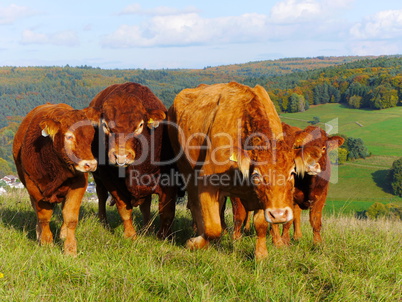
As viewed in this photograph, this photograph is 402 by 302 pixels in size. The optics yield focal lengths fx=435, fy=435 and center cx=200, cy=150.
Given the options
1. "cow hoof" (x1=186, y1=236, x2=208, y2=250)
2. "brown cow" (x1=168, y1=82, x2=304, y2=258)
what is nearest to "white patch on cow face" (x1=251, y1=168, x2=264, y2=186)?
"brown cow" (x1=168, y1=82, x2=304, y2=258)

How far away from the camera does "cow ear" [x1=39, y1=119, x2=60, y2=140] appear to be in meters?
6.00

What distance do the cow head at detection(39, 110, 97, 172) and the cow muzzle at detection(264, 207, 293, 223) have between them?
2.48 meters

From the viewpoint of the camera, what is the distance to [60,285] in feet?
14.9

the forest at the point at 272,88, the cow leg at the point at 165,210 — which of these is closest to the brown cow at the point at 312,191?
the cow leg at the point at 165,210

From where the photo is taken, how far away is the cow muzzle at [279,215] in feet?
16.3

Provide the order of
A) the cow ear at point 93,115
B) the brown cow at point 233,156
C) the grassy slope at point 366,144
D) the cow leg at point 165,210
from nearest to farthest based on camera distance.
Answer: the brown cow at point 233,156 → the cow ear at point 93,115 → the cow leg at point 165,210 → the grassy slope at point 366,144

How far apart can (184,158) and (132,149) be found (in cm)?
100

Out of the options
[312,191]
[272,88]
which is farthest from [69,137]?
[272,88]

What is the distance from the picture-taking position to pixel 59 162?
630 cm

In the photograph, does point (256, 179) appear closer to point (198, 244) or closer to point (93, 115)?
point (198, 244)

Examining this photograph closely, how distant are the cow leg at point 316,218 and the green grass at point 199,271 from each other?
0.36 meters

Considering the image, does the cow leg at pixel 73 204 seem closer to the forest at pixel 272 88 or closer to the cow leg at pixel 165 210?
the cow leg at pixel 165 210

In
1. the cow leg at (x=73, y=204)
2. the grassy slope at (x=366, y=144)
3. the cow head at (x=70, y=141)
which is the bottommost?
the grassy slope at (x=366, y=144)

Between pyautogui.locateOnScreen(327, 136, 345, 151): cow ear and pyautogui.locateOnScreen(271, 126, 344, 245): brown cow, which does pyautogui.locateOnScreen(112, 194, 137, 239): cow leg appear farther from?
pyautogui.locateOnScreen(327, 136, 345, 151): cow ear
